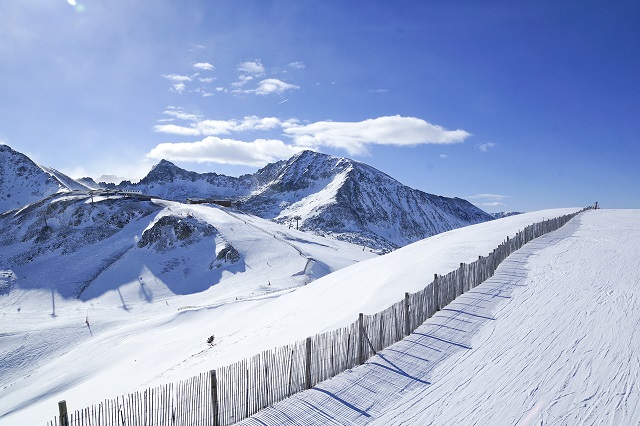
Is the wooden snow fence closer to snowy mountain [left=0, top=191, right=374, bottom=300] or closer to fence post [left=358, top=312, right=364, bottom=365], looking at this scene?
fence post [left=358, top=312, right=364, bottom=365]

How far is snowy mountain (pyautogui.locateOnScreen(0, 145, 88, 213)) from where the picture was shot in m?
140

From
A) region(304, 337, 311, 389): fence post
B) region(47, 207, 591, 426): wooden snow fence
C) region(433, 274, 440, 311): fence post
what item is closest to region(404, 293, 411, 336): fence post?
region(47, 207, 591, 426): wooden snow fence

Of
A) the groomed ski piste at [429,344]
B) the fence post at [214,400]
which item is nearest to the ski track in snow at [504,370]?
the groomed ski piste at [429,344]

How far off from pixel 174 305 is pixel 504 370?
144 feet

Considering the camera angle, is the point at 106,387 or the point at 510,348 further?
the point at 106,387

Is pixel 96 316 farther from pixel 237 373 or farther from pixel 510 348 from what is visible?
pixel 510 348

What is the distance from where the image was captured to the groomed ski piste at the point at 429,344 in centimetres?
903

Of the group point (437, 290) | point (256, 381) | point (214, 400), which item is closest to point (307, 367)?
point (256, 381)

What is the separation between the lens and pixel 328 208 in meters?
190

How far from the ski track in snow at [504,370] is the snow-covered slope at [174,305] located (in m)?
4.90

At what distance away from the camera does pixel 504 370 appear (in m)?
10.5

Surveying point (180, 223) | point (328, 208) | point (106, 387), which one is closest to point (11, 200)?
point (180, 223)

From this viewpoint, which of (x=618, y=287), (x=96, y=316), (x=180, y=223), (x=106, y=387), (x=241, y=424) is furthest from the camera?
(x=180, y=223)

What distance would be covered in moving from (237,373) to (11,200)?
177 metres
